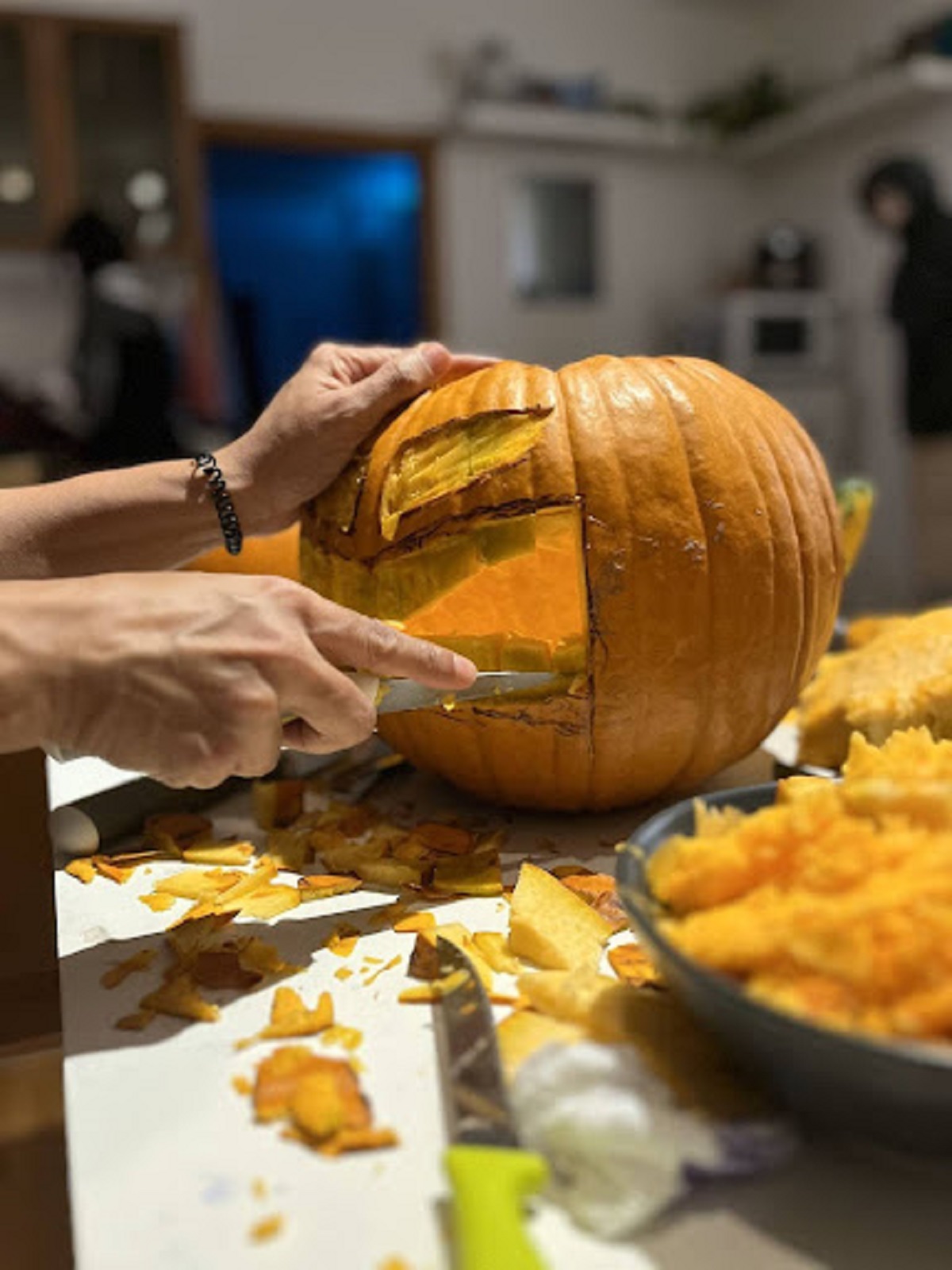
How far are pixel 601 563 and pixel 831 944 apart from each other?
414 mm

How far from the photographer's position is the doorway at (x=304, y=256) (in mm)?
6648

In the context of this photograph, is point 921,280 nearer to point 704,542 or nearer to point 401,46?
point 401,46

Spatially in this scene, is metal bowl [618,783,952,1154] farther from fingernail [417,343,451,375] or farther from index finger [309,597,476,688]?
fingernail [417,343,451,375]

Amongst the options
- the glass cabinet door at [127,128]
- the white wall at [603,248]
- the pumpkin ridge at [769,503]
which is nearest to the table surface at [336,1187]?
the pumpkin ridge at [769,503]

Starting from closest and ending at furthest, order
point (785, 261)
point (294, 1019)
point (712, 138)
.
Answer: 1. point (294, 1019)
2. point (785, 261)
3. point (712, 138)

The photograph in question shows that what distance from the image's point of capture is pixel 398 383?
0.93 meters

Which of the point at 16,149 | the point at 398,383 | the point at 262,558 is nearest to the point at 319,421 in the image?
the point at 398,383

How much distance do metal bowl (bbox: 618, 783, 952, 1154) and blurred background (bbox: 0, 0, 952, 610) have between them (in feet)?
10.4

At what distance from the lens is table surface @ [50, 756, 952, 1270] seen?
1.33 ft

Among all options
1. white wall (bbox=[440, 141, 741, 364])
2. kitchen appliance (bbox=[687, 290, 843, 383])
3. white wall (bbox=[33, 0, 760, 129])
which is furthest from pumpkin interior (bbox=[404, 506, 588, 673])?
white wall (bbox=[440, 141, 741, 364])

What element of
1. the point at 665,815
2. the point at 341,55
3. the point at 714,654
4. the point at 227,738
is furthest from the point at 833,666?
the point at 341,55

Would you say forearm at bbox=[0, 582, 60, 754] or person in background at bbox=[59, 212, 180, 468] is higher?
person in background at bbox=[59, 212, 180, 468]

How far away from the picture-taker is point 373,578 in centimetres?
86

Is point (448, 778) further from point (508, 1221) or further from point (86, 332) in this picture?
point (86, 332)
